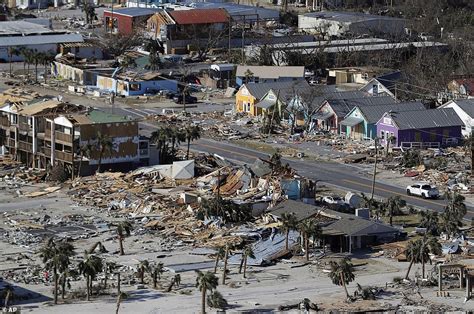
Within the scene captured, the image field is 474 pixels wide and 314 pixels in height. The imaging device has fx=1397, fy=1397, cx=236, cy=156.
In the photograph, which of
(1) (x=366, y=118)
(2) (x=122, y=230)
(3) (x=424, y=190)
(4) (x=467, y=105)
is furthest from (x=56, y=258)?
(4) (x=467, y=105)

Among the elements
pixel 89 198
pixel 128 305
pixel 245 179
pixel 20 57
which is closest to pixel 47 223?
pixel 89 198

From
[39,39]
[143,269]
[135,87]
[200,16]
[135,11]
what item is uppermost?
[200,16]

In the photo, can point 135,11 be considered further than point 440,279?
Yes

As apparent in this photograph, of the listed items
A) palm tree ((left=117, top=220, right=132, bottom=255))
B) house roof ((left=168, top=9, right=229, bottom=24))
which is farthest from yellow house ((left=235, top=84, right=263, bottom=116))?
palm tree ((left=117, top=220, right=132, bottom=255))

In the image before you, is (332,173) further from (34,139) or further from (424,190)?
(34,139)

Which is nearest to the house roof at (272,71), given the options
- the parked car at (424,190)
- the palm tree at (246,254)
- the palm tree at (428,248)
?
the parked car at (424,190)
